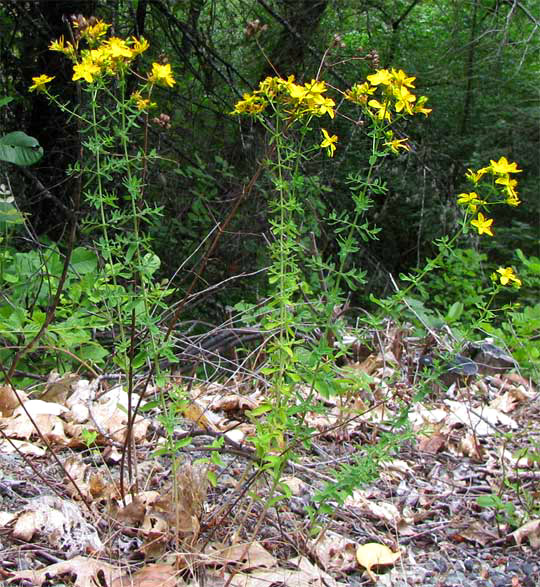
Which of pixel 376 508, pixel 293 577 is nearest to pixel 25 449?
pixel 293 577

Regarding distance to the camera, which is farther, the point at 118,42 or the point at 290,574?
the point at 290,574

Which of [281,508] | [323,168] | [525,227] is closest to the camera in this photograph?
[281,508]

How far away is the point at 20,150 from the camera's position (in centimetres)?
359

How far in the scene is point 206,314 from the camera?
5000 millimetres

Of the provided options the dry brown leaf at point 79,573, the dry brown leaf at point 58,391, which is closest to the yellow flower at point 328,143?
the dry brown leaf at point 79,573

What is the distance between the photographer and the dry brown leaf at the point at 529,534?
203cm

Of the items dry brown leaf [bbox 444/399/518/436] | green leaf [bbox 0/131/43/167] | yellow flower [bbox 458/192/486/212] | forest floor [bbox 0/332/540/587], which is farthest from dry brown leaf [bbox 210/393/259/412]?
green leaf [bbox 0/131/43/167]

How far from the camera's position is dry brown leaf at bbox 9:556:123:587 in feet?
5.10

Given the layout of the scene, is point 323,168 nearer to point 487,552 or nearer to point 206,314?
point 206,314

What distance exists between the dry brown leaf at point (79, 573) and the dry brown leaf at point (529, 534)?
1.09 m

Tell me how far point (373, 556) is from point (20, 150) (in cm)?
266

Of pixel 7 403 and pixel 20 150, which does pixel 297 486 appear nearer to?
pixel 7 403

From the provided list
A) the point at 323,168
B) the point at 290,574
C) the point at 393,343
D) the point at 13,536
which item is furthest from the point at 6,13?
the point at 290,574

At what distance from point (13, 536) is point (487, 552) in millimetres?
1225
